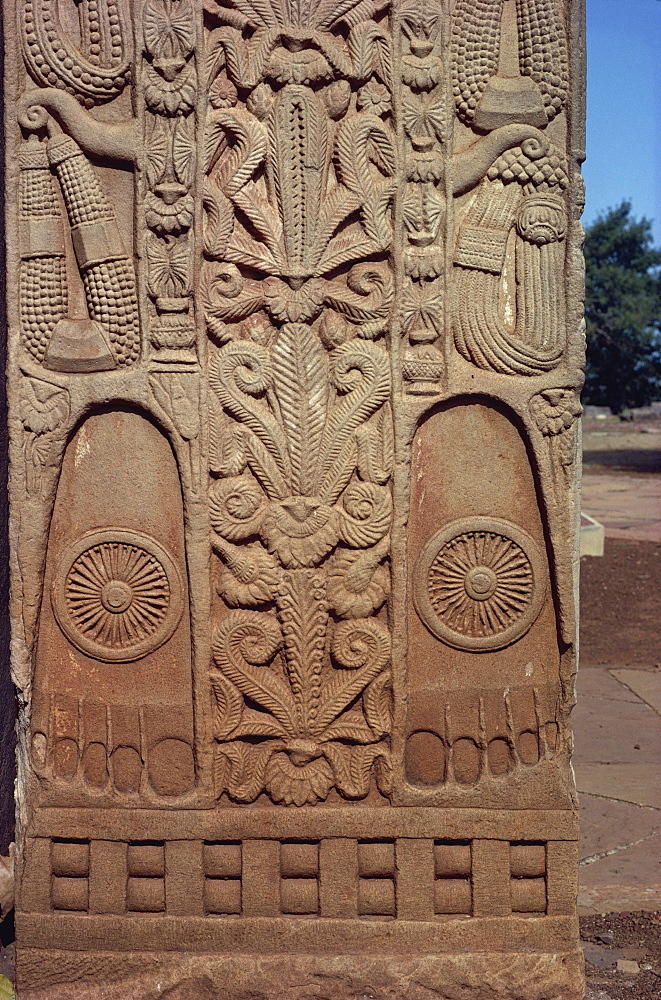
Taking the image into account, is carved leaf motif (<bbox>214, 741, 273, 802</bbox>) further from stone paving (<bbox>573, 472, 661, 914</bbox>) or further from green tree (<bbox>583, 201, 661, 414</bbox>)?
green tree (<bbox>583, 201, 661, 414</bbox>)

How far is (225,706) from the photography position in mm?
2445

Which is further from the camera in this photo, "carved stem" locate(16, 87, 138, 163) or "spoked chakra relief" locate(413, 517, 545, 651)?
"spoked chakra relief" locate(413, 517, 545, 651)

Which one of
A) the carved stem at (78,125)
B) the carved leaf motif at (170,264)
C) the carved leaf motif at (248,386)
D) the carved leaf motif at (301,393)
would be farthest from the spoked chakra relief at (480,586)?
the carved stem at (78,125)

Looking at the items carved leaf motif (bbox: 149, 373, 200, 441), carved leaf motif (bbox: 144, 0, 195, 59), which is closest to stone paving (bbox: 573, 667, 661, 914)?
carved leaf motif (bbox: 149, 373, 200, 441)

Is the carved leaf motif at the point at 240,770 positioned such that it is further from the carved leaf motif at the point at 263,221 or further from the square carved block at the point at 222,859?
the carved leaf motif at the point at 263,221

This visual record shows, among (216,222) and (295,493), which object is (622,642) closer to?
(295,493)

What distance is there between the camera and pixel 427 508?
2441mm

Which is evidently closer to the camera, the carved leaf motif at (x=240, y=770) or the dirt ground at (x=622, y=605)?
the carved leaf motif at (x=240, y=770)

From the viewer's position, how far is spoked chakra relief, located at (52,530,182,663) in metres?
2.42

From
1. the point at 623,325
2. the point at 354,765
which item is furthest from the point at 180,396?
the point at 623,325

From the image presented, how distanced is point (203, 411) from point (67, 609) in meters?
0.56

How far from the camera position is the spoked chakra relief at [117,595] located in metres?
2.42

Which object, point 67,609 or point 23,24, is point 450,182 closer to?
point 23,24

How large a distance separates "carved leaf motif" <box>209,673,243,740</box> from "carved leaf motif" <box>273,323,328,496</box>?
0.47 meters
